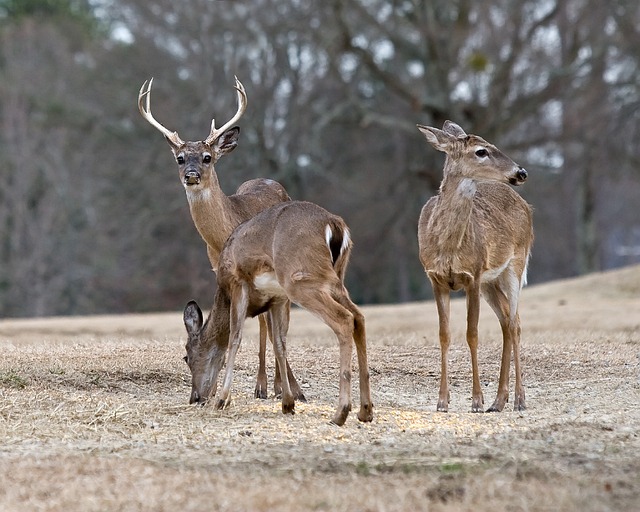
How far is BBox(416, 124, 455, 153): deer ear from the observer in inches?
367

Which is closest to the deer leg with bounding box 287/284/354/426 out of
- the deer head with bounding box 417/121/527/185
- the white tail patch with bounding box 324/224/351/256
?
the white tail patch with bounding box 324/224/351/256

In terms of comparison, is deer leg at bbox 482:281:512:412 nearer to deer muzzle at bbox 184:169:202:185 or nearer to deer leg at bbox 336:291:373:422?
deer leg at bbox 336:291:373:422

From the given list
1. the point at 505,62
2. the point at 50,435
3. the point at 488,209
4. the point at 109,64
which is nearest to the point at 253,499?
the point at 50,435

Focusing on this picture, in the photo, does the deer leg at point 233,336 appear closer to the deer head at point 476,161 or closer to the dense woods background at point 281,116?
the deer head at point 476,161

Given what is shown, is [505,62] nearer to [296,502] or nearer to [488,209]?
[488,209]

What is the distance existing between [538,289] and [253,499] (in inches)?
659

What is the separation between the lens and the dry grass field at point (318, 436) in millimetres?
5539

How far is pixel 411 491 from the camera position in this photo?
5566mm

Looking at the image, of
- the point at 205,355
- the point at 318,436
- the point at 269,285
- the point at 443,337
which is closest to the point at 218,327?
the point at 205,355

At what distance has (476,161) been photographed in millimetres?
9180

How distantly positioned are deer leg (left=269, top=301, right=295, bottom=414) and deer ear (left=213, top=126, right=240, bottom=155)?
7.60ft

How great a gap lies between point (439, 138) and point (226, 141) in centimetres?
229

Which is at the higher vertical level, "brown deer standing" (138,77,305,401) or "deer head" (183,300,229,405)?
"brown deer standing" (138,77,305,401)

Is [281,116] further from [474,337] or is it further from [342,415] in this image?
[342,415]
